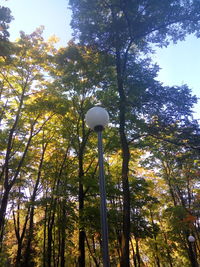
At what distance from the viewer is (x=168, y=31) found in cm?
779

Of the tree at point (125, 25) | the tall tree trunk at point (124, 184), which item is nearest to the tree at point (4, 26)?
the tree at point (125, 25)

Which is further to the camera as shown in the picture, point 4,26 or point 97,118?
point 4,26

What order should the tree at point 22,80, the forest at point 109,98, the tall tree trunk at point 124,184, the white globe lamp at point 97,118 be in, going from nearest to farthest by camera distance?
1. the white globe lamp at point 97,118
2. the tall tree trunk at point 124,184
3. the forest at point 109,98
4. the tree at point 22,80

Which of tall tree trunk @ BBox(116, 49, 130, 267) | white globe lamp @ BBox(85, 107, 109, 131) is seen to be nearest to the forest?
tall tree trunk @ BBox(116, 49, 130, 267)

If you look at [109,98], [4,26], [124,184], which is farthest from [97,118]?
[4,26]

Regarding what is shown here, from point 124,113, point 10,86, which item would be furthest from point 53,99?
point 124,113

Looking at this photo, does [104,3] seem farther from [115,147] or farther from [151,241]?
[151,241]

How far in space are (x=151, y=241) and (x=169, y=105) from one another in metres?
13.2

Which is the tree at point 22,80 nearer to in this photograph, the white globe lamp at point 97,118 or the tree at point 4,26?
the tree at point 4,26

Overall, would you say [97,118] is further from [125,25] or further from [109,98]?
[125,25]

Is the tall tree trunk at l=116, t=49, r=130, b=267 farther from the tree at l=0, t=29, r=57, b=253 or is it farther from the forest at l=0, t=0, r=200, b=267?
the tree at l=0, t=29, r=57, b=253

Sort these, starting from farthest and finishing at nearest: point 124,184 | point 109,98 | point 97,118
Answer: point 109,98
point 124,184
point 97,118

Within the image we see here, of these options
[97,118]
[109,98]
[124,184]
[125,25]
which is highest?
[125,25]

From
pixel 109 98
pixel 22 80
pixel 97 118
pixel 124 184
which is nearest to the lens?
pixel 97 118
